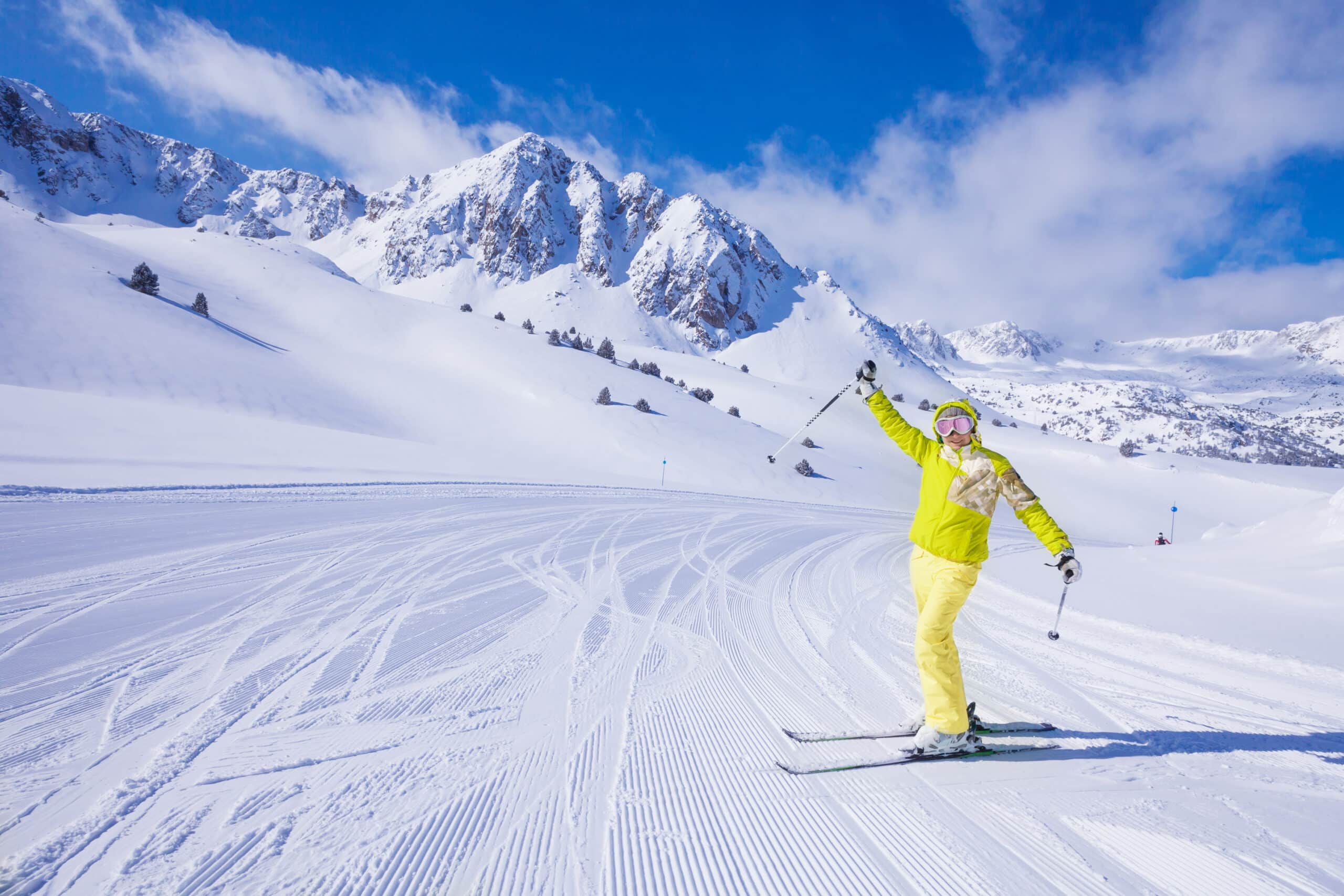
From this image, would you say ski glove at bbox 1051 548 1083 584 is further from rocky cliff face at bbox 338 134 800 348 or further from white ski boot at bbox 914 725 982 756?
rocky cliff face at bbox 338 134 800 348

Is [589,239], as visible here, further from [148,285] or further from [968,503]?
[968,503]

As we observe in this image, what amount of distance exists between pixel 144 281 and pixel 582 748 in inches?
1394

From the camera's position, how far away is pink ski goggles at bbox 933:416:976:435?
135 inches

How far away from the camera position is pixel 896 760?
3.05 metres

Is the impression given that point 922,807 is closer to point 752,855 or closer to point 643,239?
point 752,855

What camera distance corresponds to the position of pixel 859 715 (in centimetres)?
364

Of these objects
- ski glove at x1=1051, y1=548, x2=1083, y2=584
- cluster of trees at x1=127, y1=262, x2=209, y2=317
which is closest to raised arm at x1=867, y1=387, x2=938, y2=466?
ski glove at x1=1051, y1=548, x2=1083, y2=584

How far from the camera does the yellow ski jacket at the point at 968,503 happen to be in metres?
3.23

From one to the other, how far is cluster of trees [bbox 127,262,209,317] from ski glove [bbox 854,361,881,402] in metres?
34.0

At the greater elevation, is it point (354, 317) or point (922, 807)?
point (354, 317)

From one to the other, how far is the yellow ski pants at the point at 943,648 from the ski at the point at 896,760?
19 centimetres

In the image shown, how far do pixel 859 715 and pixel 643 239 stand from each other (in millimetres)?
117676

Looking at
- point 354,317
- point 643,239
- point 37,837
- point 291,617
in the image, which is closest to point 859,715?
point 37,837

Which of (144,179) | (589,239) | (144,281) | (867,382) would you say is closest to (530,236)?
(589,239)
